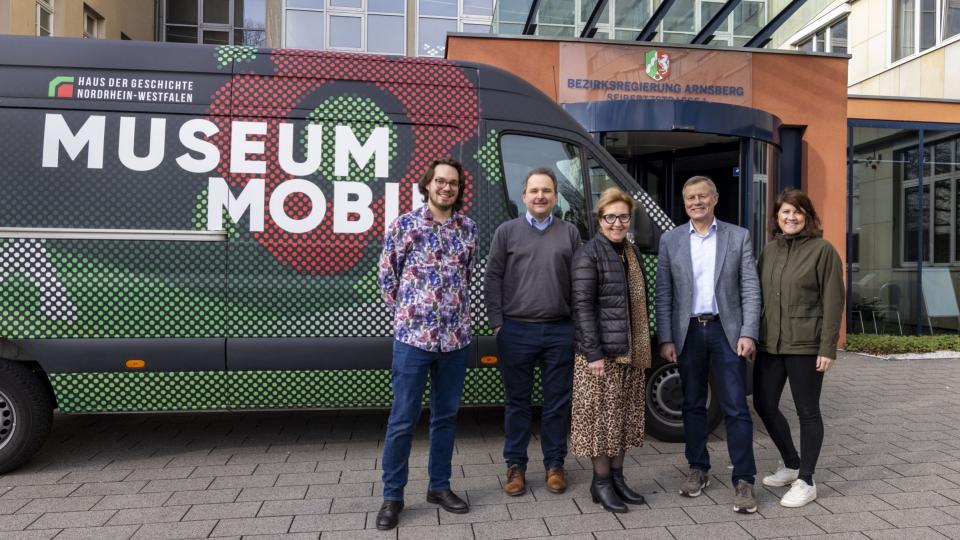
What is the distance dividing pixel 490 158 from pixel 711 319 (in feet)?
5.66

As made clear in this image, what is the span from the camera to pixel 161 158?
12.8ft

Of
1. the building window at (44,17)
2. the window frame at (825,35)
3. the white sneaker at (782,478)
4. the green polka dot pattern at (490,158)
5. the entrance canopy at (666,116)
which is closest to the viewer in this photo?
the white sneaker at (782,478)

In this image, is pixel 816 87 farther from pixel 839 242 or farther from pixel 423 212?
pixel 423 212

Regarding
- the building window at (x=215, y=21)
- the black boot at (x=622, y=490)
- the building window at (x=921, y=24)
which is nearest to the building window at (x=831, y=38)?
the building window at (x=921, y=24)

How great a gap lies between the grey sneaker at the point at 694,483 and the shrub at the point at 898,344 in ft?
22.5

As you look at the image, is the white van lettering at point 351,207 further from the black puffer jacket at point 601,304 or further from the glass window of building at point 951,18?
the glass window of building at point 951,18

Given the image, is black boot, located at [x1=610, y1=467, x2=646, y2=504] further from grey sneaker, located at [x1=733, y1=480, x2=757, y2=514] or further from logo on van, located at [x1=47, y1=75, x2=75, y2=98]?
logo on van, located at [x1=47, y1=75, x2=75, y2=98]

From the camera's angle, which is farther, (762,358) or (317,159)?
(317,159)

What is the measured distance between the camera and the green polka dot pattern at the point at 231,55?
4.05 metres

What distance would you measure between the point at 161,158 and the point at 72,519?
80.5 inches

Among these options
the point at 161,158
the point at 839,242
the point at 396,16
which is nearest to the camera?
the point at 161,158

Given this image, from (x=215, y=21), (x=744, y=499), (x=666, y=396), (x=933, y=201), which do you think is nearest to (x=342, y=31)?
(x=215, y=21)

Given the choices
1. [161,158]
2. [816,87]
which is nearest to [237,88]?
[161,158]

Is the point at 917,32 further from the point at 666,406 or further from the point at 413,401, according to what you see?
the point at 413,401
